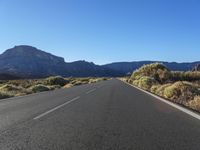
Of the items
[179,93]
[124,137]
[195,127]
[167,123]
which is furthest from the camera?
[179,93]

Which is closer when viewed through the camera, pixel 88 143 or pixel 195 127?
pixel 88 143

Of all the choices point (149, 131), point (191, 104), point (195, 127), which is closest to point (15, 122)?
point (149, 131)

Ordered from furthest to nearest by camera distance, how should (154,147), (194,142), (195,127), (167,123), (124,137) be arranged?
(167,123), (195,127), (124,137), (194,142), (154,147)

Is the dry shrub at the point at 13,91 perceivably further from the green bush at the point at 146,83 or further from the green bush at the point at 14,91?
the green bush at the point at 146,83

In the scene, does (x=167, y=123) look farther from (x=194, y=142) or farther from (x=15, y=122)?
(x=15, y=122)

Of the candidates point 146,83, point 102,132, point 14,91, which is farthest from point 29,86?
point 102,132

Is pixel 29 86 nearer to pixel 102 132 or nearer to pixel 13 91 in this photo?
pixel 13 91

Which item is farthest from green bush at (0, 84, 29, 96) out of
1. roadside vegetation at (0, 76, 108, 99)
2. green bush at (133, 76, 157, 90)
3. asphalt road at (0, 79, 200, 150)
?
asphalt road at (0, 79, 200, 150)

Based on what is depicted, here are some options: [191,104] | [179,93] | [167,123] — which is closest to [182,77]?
[179,93]

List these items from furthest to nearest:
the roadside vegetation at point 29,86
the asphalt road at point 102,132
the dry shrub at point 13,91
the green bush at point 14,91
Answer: the roadside vegetation at point 29,86 → the green bush at point 14,91 → the dry shrub at point 13,91 → the asphalt road at point 102,132

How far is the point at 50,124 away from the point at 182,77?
57450 mm

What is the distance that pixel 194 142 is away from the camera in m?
7.91

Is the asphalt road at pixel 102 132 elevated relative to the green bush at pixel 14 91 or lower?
elevated

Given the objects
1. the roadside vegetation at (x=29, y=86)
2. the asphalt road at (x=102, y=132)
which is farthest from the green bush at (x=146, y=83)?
the asphalt road at (x=102, y=132)
